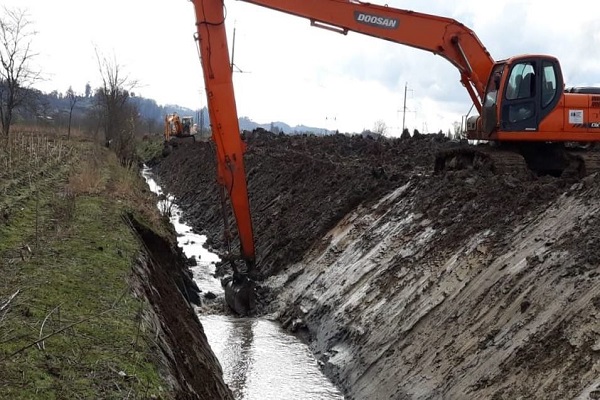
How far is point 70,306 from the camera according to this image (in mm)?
6164

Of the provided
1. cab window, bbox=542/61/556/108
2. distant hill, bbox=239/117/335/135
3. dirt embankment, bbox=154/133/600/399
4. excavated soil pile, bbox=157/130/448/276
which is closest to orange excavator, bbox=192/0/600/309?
cab window, bbox=542/61/556/108

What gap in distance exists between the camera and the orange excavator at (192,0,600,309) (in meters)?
12.0

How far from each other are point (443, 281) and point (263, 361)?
10.5ft

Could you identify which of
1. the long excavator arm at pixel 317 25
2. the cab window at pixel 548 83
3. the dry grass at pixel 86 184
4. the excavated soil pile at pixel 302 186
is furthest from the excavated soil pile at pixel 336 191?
the dry grass at pixel 86 184

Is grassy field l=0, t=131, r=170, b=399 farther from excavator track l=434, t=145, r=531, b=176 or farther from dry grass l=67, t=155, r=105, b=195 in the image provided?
excavator track l=434, t=145, r=531, b=176

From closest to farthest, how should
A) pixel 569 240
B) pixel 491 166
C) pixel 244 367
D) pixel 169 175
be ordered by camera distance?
pixel 569 240
pixel 244 367
pixel 491 166
pixel 169 175

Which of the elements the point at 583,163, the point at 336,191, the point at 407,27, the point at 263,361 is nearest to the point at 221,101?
the point at 407,27

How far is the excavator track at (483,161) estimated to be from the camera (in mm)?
11750

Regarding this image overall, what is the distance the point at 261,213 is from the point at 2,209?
28.9 feet

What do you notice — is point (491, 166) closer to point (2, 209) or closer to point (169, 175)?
point (2, 209)

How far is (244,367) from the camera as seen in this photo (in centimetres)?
→ 1002

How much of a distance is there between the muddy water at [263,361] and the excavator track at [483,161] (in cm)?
480

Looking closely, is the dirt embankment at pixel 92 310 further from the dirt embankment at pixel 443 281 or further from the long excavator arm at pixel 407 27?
the long excavator arm at pixel 407 27

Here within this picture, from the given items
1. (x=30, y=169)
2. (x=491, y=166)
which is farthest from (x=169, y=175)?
(x=491, y=166)
